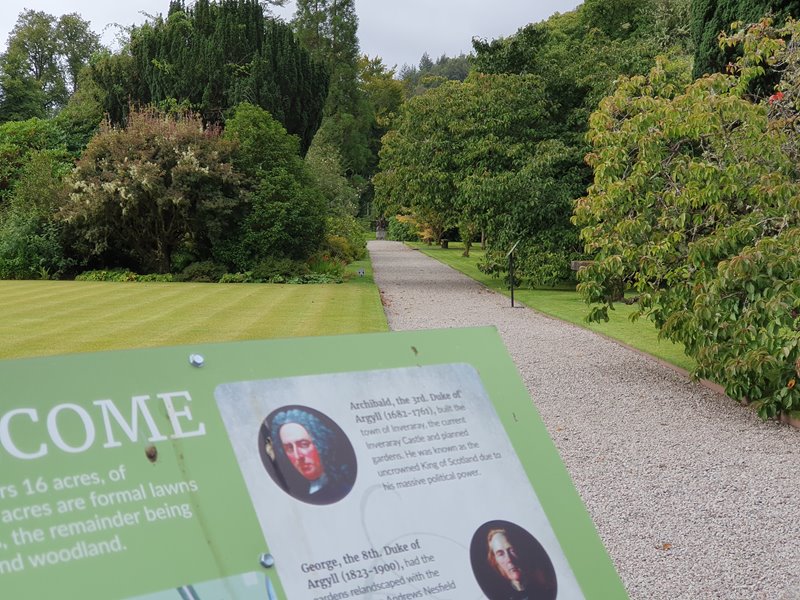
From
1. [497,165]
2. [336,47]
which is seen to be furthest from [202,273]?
[336,47]

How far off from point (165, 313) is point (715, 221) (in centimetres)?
982

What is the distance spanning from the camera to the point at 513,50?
77.9ft

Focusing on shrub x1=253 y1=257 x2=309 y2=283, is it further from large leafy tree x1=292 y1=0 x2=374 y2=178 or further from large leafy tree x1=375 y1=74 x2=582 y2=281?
large leafy tree x1=292 y1=0 x2=374 y2=178

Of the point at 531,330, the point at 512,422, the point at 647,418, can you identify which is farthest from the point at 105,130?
the point at 512,422

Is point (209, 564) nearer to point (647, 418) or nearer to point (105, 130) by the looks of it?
point (647, 418)

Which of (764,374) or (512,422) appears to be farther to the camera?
(764,374)

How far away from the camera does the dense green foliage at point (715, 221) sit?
8078 millimetres

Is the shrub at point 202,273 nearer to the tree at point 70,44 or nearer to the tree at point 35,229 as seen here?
the tree at point 35,229

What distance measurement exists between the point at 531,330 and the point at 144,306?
284 inches

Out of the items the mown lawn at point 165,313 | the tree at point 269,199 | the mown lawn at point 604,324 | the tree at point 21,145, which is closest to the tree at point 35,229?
the mown lawn at point 165,313

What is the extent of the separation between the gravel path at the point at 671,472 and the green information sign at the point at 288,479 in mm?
2320

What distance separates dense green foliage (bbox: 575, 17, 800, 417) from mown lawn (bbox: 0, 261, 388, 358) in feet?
16.1

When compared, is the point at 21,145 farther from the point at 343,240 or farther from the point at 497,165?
the point at 497,165

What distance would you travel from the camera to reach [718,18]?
1634cm
